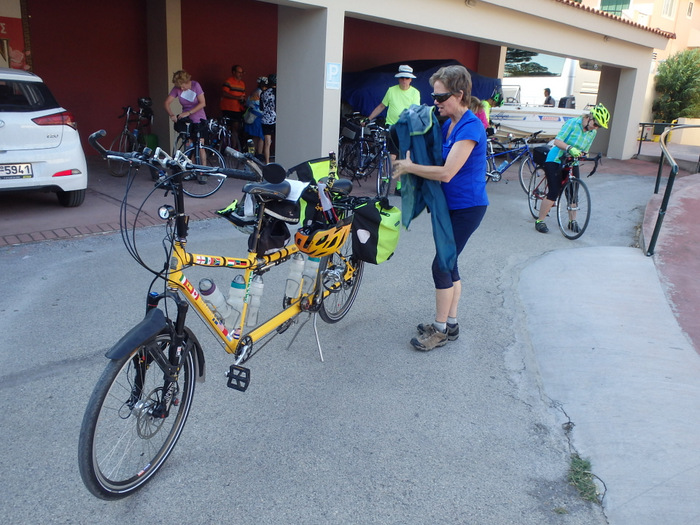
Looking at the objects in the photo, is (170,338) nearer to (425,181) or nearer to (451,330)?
(425,181)

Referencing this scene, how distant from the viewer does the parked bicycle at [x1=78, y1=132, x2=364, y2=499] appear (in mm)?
2482

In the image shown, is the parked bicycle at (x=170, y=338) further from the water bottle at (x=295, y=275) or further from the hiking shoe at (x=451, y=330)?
the hiking shoe at (x=451, y=330)

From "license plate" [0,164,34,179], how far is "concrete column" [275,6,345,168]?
4122 millimetres

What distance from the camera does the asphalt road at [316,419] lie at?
270cm

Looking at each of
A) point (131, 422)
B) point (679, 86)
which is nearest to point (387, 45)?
point (131, 422)

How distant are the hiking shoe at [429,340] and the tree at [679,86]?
26.8 metres

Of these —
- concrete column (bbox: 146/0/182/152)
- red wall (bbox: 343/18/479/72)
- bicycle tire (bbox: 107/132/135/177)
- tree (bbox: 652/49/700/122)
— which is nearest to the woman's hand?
bicycle tire (bbox: 107/132/135/177)

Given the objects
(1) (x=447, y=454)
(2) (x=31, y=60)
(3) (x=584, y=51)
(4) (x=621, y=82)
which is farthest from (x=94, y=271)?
(4) (x=621, y=82)

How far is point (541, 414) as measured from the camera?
11.8 feet

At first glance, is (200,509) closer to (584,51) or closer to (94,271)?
(94,271)

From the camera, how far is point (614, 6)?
29.6m

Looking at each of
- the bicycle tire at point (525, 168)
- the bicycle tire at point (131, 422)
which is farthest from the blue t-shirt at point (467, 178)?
the bicycle tire at point (525, 168)

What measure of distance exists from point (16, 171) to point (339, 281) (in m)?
4.29

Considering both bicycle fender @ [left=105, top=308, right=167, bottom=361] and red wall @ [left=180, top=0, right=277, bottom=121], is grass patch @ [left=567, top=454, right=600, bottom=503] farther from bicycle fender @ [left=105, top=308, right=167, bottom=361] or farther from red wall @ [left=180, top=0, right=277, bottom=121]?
red wall @ [left=180, top=0, right=277, bottom=121]
